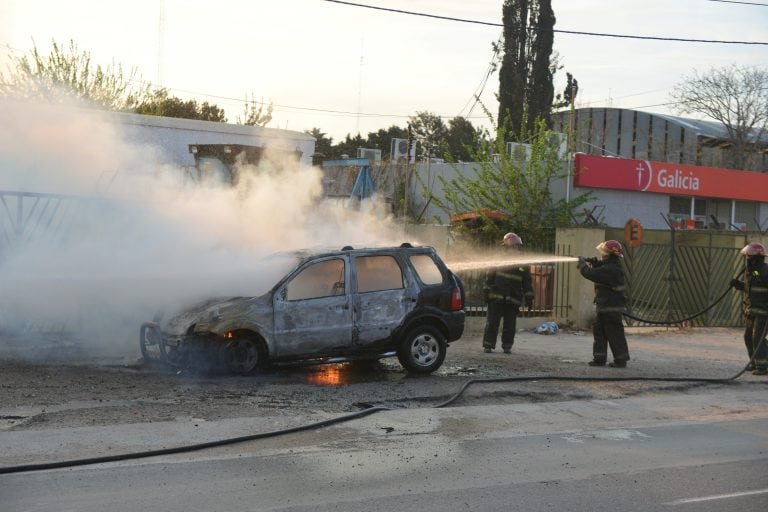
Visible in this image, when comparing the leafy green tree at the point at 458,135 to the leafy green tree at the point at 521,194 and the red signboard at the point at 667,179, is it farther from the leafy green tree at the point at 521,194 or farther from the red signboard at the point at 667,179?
the leafy green tree at the point at 521,194

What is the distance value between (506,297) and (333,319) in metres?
3.84

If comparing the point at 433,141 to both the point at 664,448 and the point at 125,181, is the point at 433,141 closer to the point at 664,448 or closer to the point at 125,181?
the point at 125,181

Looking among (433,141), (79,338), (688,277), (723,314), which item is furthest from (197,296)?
(433,141)

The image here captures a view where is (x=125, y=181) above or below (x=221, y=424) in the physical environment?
above

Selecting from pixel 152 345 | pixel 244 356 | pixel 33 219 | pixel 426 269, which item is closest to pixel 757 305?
pixel 426 269

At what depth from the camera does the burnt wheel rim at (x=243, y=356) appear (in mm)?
10648

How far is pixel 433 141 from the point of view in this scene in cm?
6662

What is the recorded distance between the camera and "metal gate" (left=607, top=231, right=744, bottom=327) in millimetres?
18703

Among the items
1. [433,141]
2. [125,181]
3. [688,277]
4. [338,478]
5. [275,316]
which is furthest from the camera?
[433,141]

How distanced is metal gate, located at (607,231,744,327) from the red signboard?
5.81 meters

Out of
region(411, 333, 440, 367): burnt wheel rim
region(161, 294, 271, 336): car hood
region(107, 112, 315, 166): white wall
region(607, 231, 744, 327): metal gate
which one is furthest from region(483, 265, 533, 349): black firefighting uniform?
region(107, 112, 315, 166): white wall

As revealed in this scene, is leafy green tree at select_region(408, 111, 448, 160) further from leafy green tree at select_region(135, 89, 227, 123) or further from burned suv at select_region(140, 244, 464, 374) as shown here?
burned suv at select_region(140, 244, 464, 374)

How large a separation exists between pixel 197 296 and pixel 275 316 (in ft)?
4.04

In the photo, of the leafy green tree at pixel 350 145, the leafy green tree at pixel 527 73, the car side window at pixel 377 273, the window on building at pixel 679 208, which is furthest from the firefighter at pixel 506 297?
the leafy green tree at pixel 350 145
